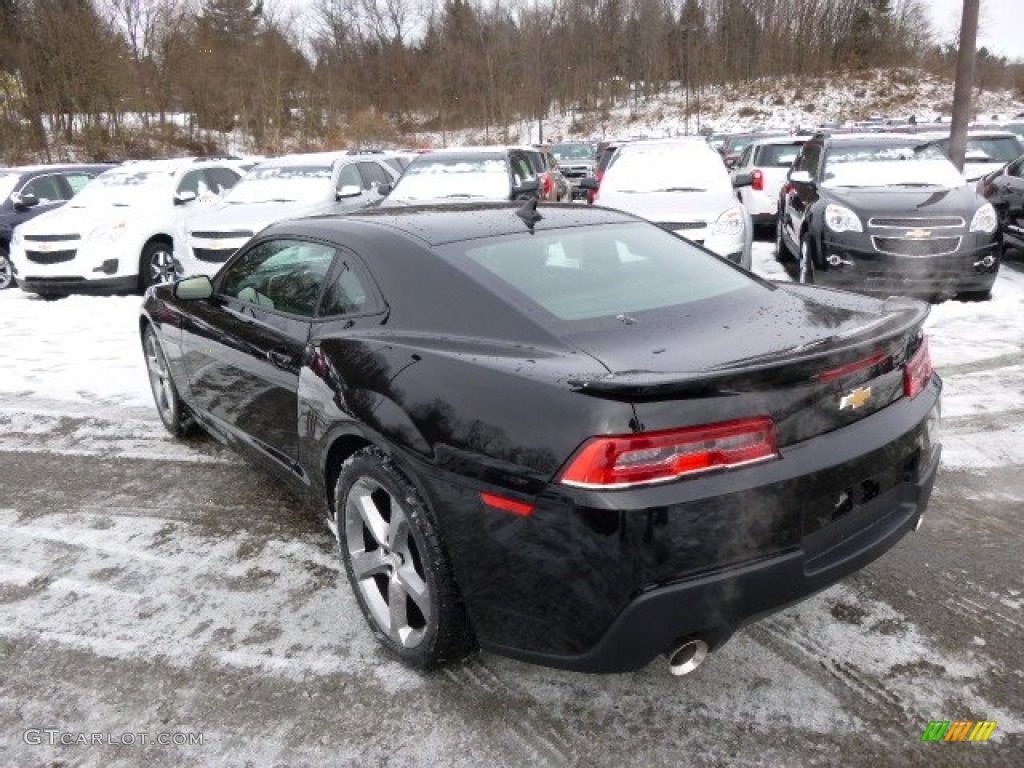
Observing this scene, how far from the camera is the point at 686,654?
2234 millimetres

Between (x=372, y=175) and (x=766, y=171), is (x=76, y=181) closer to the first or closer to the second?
(x=372, y=175)

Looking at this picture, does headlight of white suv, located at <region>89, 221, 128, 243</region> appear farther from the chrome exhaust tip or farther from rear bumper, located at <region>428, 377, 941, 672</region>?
the chrome exhaust tip

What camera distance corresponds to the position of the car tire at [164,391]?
4.97 m

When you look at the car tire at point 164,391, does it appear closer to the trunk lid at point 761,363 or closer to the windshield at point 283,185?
the trunk lid at point 761,363

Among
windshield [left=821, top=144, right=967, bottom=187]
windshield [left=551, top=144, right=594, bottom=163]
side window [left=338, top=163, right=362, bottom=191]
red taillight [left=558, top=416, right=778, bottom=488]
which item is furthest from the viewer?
windshield [left=551, top=144, right=594, bottom=163]

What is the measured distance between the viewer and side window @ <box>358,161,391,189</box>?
12.3 metres

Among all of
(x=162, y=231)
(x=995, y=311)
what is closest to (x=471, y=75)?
(x=162, y=231)

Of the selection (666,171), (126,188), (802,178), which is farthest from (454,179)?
(126,188)

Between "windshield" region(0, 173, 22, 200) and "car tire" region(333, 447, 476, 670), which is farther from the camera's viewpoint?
"windshield" region(0, 173, 22, 200)

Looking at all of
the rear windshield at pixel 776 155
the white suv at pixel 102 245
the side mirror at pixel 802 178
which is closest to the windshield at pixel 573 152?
the rear windshield at pixel 776 155

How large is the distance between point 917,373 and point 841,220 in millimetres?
5784

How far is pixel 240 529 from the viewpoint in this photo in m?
3.84

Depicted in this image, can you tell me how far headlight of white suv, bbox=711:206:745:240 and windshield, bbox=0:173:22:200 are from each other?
34.4ft

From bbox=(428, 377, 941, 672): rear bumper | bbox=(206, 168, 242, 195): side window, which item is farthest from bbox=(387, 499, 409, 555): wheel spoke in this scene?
bbox=(206, 168, 242, 195): side window
